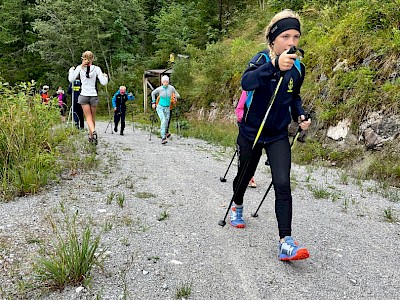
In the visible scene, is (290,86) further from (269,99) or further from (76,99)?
(76,99)

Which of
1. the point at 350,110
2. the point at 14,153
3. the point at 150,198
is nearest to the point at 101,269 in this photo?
the point at 150,198

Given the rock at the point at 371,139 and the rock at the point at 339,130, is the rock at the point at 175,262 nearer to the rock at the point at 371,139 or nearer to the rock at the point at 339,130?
the rock at the point at 371,139

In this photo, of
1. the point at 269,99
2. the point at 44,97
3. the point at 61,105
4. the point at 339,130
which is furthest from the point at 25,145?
the point at 339,130

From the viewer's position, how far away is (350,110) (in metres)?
10.5

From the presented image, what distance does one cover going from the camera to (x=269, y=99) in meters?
3.87

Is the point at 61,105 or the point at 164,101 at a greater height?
the point at 164,101

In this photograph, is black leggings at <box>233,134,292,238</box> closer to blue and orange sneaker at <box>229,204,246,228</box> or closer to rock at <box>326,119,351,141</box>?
blue and orange sneaker at <box>229,204,246,228</box>

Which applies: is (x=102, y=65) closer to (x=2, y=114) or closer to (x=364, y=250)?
(x=2, y=114)

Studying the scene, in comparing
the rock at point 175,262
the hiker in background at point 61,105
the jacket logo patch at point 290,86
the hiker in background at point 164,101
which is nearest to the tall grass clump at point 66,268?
the rock at point 175,262

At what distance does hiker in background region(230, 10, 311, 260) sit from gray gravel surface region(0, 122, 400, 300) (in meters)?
0.44

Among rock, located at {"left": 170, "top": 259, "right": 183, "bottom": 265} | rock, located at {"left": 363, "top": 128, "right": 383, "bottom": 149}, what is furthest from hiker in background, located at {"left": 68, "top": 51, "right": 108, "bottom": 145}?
rock, located at {"left": 363, "top": 128, "right": 383, "bottom": 149}

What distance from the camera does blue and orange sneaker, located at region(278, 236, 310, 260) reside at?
355 centimetres

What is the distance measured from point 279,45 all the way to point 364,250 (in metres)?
2.55

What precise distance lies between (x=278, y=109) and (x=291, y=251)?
1406 millimetres
